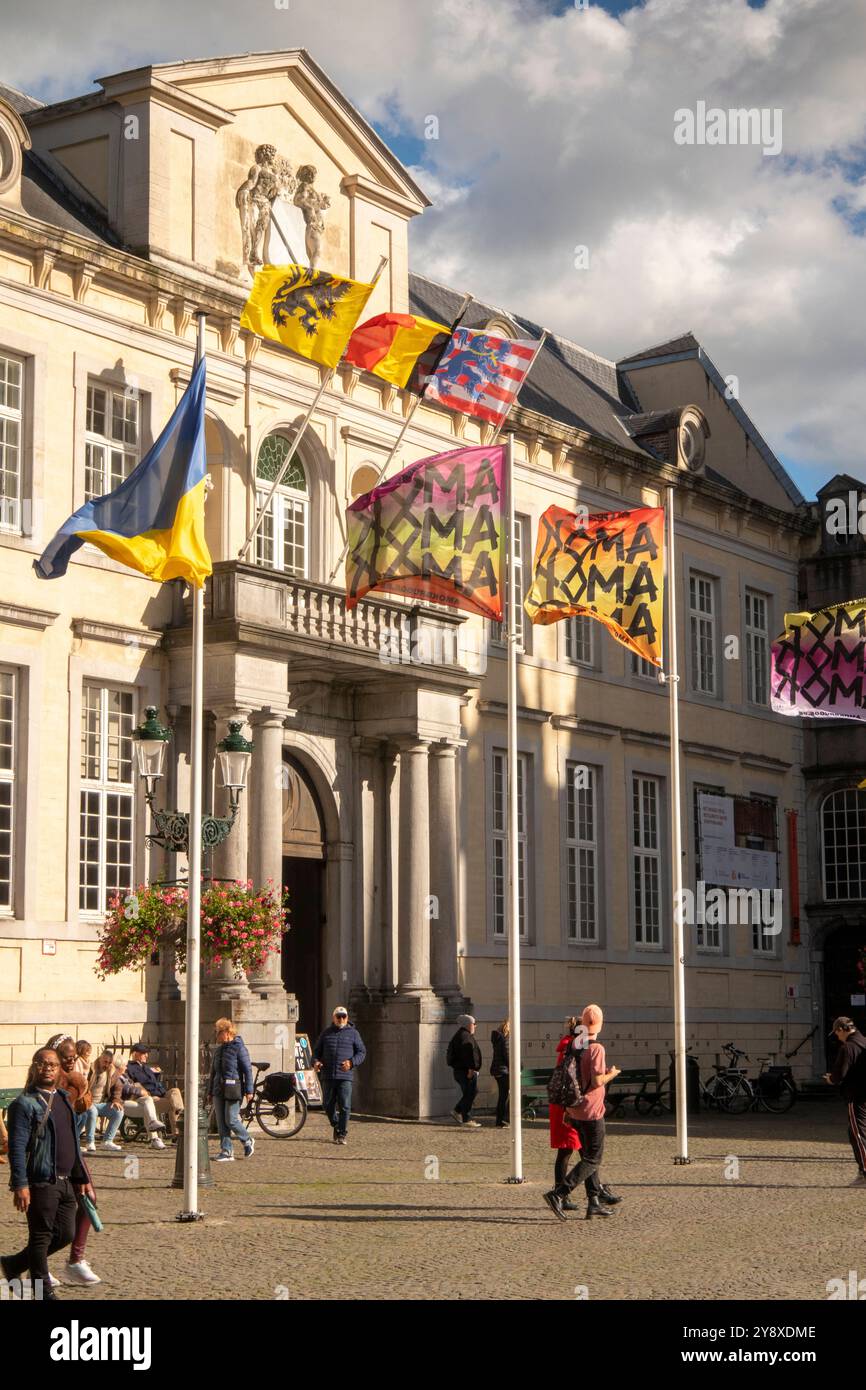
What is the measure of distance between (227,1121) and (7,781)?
261 inches

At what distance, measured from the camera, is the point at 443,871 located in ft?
102

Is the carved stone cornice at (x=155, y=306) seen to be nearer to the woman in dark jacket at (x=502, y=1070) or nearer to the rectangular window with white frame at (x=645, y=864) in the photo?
the woman in dark jacket at (x=502, y=1070)

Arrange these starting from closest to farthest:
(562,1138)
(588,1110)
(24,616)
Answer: (588,1110)
(562,1138)
(24,616)

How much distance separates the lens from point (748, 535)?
4334 centimetres

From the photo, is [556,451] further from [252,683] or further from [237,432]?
[252,683]

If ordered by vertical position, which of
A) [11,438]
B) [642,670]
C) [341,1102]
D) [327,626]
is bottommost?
[341,1102]

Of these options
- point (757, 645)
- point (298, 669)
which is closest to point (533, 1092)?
point (298, 669)

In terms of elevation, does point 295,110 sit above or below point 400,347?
above

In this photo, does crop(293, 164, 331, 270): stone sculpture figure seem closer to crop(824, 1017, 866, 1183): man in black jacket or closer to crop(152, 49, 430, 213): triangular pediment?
crop(152, 49, 430, 213): triangular pediment

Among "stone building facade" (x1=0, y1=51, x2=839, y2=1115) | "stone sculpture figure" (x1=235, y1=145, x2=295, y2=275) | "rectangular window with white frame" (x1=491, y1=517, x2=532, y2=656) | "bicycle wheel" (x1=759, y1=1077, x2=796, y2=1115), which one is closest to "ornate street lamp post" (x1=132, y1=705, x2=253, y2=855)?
"stone building facade" (x1=0, y1=51, x2=839, y2=1115)

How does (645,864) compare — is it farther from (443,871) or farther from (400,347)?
(400,347)

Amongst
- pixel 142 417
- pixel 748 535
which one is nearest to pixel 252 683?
pixel 142 417

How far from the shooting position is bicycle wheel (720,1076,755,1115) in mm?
34031

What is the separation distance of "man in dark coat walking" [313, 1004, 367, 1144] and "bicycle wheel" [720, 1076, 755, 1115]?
1129 centimetres
